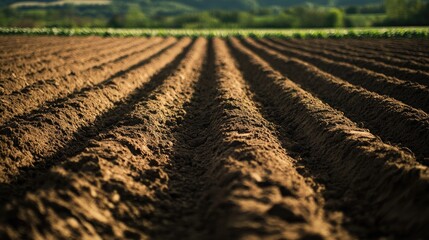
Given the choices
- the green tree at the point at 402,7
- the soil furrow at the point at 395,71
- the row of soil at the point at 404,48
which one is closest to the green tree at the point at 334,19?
the green tree at the point at 402,7

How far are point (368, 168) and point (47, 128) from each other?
5.12 meters

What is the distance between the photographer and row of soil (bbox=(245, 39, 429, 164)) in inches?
206

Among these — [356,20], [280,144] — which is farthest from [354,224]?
[356,20]

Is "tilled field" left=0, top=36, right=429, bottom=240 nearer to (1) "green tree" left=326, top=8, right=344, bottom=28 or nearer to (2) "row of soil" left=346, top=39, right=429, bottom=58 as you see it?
(2) "row of soil" left=346, top=39, right=429, bottom=58

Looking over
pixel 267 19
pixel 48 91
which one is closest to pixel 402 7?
pixel 267 19

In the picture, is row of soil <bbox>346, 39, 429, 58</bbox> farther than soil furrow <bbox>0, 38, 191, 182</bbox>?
Yes

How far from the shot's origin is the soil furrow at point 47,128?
453 cm

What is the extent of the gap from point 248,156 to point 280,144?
1.33m

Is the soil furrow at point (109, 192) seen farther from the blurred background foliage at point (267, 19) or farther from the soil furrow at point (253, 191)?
the blurred background foliage at point (267, 19)

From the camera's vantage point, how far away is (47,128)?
17.6ft

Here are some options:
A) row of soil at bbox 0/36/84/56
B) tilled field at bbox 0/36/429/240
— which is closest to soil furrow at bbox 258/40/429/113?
tilled field at bbox 0/36/429/240

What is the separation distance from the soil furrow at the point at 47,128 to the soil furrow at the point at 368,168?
4160 mm

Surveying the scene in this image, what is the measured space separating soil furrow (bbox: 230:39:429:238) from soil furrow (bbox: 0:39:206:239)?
89.9 inches

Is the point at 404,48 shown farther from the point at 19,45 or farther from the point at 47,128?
the point at 19,45
